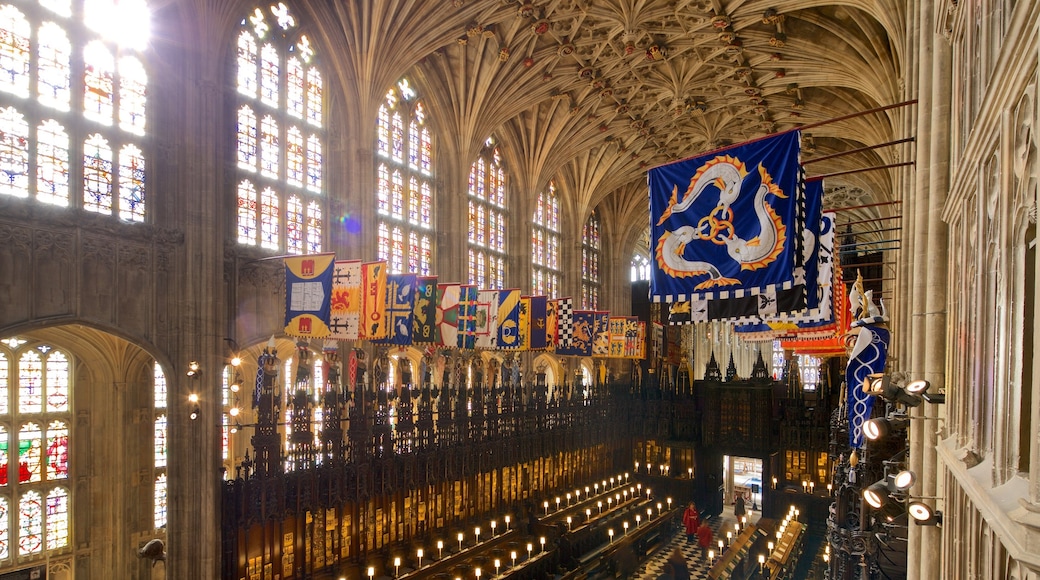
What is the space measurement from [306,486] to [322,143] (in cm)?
1020

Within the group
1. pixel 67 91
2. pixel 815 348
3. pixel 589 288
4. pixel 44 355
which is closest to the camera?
pixel 67 91

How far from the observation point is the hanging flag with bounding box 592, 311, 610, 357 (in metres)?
22.5

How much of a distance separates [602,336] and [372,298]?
13.6 metres

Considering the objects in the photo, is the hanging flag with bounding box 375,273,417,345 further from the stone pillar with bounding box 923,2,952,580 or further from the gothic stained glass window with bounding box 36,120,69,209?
the stone pillar with bounding box 923,2,952,580

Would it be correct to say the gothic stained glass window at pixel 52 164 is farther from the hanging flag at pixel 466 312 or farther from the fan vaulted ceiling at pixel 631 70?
the hanging flag at pixel 466 312

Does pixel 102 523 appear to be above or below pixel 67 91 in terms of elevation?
below

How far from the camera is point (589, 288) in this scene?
3566 cm

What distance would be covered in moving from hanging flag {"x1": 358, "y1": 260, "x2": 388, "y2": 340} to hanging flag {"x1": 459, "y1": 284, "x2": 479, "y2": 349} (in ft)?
9.49

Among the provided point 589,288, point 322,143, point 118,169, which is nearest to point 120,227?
point 118,169

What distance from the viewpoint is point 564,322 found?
64.9ft

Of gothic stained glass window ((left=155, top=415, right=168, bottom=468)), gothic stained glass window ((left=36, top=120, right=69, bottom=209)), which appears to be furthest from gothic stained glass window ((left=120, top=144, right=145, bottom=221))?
gothic stained glass window ((left=155, top=415, right=168, bottom=468))

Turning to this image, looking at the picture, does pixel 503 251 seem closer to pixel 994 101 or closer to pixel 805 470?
pixel 805 470

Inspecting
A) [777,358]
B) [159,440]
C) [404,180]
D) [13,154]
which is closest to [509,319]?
[404,180]

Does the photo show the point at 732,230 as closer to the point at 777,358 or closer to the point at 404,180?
the point at 404,180
